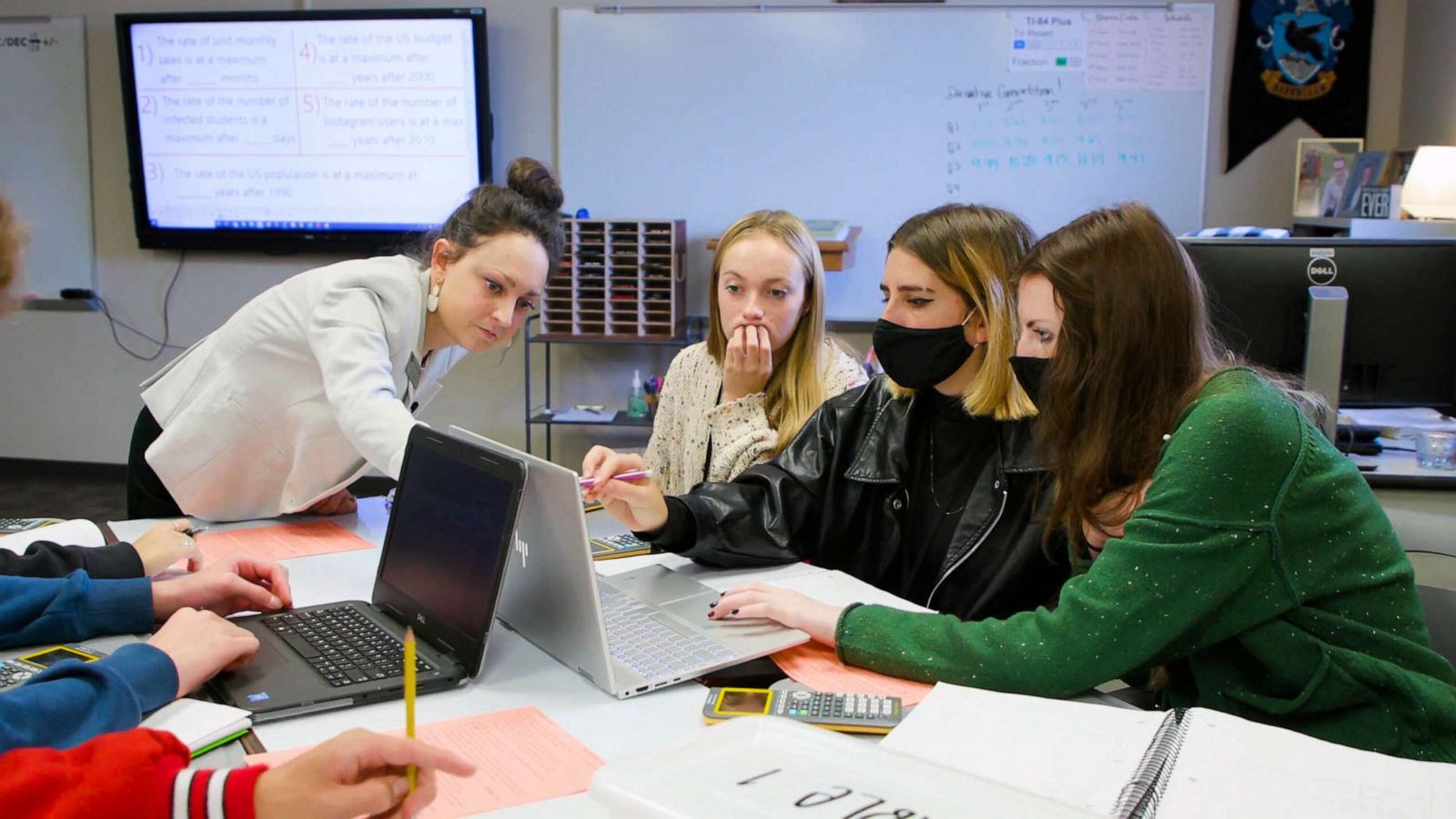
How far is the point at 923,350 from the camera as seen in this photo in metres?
1.68

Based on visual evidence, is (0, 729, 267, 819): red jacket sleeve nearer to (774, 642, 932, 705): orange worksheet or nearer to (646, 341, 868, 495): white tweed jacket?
(774, 642, 932, 705): orange worksheet

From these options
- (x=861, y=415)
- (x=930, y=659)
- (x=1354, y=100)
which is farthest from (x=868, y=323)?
(x=930, y=659)

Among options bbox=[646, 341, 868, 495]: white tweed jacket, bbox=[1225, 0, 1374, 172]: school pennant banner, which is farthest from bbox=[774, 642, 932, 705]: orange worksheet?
bbox=[1225, 0, 1374, 172]: school pennant banner

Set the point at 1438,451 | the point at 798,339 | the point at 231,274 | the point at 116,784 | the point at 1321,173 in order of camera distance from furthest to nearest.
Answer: the point at 231,274, the point at 1321,173, the point at 1438,451, the point at 798,339, the point at 116,784

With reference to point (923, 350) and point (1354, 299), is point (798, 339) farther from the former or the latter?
point (1354, 299)

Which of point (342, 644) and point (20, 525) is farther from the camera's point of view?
point (20, 525)

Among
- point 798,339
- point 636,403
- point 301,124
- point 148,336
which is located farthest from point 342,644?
point 148,336

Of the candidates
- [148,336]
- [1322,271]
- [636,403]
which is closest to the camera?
[1322,271]

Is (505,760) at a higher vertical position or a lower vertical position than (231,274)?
lower

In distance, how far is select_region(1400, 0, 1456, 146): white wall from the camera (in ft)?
11.4

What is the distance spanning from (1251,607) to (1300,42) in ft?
11.0

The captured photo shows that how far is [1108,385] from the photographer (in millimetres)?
1231

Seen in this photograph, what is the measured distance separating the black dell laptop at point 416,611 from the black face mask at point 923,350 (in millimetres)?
681

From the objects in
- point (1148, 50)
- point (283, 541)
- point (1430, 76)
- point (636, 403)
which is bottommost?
point (636, 403)
